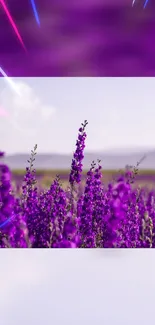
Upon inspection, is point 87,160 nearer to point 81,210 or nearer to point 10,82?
point 81,210

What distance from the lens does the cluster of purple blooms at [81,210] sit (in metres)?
3.58

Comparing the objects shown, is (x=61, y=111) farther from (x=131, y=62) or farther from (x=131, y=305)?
(x=131, y=305)

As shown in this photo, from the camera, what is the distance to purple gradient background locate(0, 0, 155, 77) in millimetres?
3227

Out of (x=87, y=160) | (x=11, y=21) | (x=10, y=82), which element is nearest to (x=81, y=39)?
(x=11, y=21)

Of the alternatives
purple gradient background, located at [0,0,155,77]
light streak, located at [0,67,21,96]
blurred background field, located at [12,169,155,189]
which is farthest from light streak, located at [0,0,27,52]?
blurred background field, located at [12,169,155,189]

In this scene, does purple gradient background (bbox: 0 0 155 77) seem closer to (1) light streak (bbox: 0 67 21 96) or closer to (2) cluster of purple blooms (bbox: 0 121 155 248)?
(1) light streak (bbox: 0 67 21 96)

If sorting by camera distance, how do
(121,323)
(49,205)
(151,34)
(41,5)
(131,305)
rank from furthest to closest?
(49,205) → (151,34) → (41,5) → (131,305) → (121,323)

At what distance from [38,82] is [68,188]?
849mm

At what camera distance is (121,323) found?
2414 mm

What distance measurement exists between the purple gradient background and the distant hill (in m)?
0.63

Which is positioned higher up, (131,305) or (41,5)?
(41,5)

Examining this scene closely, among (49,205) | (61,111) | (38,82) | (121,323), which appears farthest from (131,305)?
(38,82)

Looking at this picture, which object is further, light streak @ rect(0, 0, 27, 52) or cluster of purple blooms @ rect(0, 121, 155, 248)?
cluster of purple blooms @ rect(0, 121, 155, 248)

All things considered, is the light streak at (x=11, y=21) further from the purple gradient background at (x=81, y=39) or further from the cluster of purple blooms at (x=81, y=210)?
the cluster of purple blooms at (x=81, y=210)
